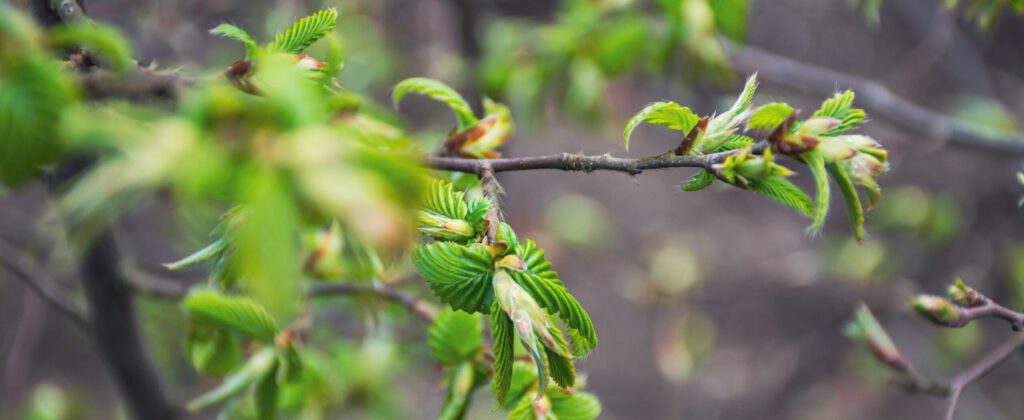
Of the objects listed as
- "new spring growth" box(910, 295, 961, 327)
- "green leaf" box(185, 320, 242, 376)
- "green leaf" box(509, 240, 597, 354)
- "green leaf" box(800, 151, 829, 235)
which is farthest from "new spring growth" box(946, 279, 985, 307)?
"green leaf" box(185, 320, 242, 376)

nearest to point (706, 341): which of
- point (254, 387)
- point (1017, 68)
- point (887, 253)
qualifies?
point (887, 253)

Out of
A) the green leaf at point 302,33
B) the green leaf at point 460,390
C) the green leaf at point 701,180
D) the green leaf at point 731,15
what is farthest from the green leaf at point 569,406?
the green leaf at point 731,15

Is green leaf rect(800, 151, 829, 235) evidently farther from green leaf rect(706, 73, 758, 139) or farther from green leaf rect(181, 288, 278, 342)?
green leaf rect(181, 288, 278, 342)

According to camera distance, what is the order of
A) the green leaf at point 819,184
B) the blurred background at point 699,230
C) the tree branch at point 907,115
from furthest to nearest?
the blurred background at point 699,230, the tree branch at point 907,115, the green leaf at point 819,184

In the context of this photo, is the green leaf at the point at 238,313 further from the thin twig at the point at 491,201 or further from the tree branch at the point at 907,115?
the tree branch at the point at 907,115

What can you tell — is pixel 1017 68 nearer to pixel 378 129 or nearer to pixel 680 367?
pixel 680 367

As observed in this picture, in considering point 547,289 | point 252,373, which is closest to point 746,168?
point 547,289
